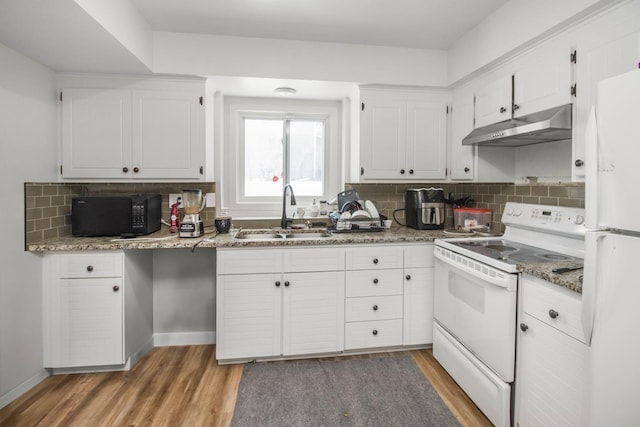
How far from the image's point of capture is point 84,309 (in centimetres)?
216

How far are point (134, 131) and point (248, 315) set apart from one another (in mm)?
1602

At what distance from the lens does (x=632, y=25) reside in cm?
146

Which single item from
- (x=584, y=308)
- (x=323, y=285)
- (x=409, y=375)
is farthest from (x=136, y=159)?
(x=584, y=308)

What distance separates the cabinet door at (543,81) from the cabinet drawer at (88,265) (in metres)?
2.80

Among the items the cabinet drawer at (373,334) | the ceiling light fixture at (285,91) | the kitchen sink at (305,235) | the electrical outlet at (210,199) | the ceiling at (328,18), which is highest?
the ceiling at (328,18)

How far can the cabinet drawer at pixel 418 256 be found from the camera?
2.45m

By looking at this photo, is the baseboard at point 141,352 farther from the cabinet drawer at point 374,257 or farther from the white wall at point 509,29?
the white wall at point 509,29

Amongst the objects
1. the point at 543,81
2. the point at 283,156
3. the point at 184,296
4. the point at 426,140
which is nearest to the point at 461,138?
the point at 426,140

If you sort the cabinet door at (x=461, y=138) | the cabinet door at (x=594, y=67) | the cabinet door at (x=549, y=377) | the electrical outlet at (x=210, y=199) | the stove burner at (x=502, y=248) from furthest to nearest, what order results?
the electrical outlet at (x=210, y=199) < the cabinet door at (x=461, y=138) < the stove burner at (x=502, y=248) < the cabinet door at (x=594, y=67) < the cabinet door at (x=549, y=377)

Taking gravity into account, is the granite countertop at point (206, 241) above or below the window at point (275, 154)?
below

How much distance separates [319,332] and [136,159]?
187 centimetres

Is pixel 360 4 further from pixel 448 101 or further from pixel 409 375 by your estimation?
pixel 409 375

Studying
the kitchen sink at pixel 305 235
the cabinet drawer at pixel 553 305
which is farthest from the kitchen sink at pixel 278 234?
the cabinet drawer at pixel 553 305

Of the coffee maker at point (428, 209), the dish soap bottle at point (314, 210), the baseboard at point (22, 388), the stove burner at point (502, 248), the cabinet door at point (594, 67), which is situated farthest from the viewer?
the dish soap bottle at point (314, 210)
